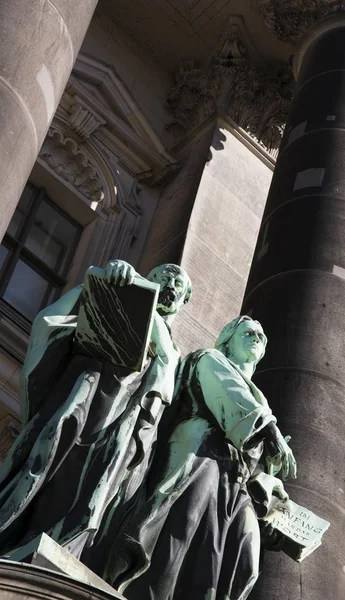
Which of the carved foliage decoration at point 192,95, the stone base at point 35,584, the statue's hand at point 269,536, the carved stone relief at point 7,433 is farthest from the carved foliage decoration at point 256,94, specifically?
the stone base at point 35,584

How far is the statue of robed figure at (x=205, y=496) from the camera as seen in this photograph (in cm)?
770

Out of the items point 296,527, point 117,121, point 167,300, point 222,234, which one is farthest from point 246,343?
point 117,121

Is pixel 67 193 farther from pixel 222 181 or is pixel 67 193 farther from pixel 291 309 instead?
pixel 291 309

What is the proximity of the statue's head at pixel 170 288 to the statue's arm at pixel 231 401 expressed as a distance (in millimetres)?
339

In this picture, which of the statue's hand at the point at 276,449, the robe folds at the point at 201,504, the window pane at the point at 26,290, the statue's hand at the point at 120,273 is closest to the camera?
the robe folds at the point at 201,504

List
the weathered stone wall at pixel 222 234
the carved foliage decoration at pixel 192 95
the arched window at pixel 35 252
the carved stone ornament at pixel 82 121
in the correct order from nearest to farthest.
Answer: the weathered stone wall at pixel 222 234 < the arched window at pixel 35 252 < the carved stone ornament at pixel 82 121 < the carved foliage decoration at pixel 192 95

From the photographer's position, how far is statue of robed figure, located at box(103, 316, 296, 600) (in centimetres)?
Result: 770

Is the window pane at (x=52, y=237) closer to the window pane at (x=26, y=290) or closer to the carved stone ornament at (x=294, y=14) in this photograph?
the window pane at (x=26, y=290)

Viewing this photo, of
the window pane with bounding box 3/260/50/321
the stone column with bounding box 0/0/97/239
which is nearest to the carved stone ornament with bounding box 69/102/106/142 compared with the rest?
the window pane with bounding box 3/260/50/321

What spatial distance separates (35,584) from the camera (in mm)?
6816

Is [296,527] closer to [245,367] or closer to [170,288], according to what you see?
[245,367]

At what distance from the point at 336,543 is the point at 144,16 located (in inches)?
357

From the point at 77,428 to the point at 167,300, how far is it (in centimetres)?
121

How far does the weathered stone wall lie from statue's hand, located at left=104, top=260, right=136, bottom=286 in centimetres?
583
